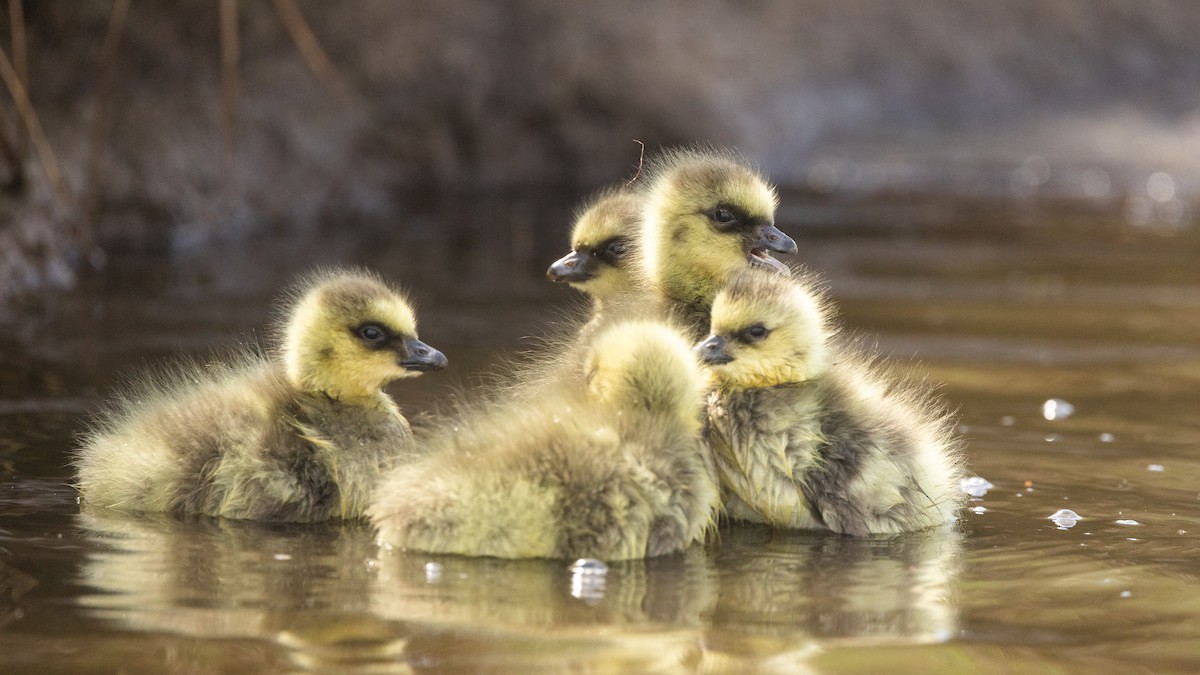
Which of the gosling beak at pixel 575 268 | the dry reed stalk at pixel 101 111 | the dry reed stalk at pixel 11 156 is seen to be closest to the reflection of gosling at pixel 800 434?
the gosling beak at pixel 575 268

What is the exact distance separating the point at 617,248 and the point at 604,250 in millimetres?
34

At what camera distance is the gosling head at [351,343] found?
4008 mm

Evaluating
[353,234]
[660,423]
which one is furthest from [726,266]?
[353,234]

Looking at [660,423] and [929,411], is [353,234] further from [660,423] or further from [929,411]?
[660,423]

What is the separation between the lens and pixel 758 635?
2928mm

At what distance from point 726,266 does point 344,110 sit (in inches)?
251

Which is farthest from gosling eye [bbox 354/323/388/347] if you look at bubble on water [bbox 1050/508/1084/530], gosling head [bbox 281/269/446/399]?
bubble on water [bbox 1050/508/1084/530]

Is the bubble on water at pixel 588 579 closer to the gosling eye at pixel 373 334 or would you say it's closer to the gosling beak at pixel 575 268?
the gosling eye at pixel 373 334

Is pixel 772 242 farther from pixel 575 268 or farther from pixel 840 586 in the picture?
pixel 840 586

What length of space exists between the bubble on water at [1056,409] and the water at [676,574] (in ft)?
0.07

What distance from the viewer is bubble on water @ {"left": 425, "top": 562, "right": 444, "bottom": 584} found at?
10.6 feet

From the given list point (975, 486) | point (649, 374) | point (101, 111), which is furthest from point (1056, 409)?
point (101, 111)

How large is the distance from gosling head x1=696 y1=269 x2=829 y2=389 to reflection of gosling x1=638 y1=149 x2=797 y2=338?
1.26ft

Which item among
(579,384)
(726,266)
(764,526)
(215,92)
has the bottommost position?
(764,526)
